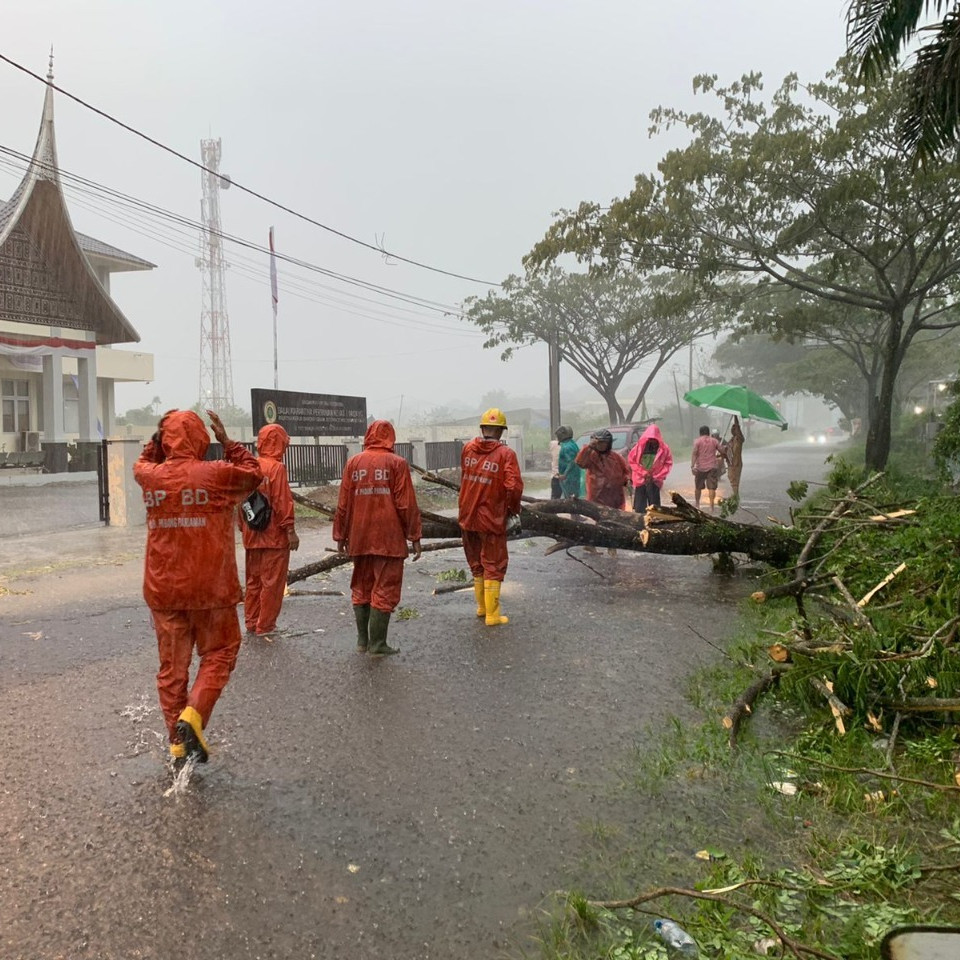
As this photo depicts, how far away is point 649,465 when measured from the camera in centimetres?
1116

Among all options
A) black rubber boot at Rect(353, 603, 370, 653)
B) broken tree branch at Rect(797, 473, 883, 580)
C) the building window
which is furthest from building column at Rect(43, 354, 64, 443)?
broken tree branch at Rect(797, 473, 883, 580)

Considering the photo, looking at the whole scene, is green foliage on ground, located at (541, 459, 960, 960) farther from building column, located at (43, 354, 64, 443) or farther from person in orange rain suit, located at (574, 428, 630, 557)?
building column, located at (43, 354, 64, 443)

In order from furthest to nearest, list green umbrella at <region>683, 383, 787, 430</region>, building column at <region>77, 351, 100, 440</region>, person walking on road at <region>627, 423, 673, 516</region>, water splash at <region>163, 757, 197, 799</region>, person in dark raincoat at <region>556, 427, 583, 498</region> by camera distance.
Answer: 1. building column at <region>77, 351, 100, 440</region>
2. green umbrella at <region>683, 383, 787, 430</region>
3. person in dark raincoat at <region>556, 427, 583, 498</region>
4. person walking on road at <region>627, 423, 673, 516</region>
5. water splash at <region>163, 757, 197, 799</region>

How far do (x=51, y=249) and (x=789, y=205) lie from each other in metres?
19.5

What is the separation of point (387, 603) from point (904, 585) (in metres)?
3.55

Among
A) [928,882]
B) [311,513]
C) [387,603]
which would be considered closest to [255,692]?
[387,603]

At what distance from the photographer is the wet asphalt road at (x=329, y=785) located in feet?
8.25

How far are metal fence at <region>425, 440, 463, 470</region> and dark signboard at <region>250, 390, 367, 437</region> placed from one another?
2981 millimetres

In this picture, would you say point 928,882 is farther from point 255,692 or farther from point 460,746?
point 255,692

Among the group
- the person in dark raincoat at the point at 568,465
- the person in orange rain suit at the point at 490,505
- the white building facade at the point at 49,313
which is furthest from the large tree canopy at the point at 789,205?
the white building facade at the point at 49,313

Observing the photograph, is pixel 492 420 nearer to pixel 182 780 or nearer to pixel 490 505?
pixel 490 505

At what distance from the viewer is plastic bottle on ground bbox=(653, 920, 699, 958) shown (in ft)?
7.64

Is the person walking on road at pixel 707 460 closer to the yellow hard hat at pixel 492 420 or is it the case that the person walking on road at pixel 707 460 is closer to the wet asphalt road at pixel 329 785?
the wet asphalt road at pixel 329 785

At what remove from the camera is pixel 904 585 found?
5.41 m
